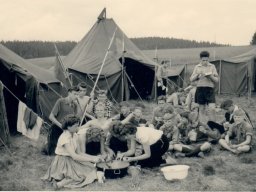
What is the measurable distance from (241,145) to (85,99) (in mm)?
2514

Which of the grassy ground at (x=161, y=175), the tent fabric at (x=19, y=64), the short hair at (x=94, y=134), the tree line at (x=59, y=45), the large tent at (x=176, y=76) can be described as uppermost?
the tree line at (x=59, y=45)

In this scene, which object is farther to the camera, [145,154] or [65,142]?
[145,154]

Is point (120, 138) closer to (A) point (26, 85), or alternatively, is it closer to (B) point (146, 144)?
(B) point (146, 144)

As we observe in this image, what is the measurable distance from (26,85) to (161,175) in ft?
11.7

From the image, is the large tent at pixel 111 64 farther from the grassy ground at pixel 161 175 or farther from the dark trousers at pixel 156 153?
the dark trousers at pixel 156 153

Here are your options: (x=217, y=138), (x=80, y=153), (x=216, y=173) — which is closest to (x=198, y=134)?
(x=217, y=138)

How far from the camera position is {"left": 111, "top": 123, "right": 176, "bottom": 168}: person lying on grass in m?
4.93

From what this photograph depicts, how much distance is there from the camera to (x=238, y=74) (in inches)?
595

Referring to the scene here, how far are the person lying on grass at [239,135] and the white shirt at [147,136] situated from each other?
4.96 ft

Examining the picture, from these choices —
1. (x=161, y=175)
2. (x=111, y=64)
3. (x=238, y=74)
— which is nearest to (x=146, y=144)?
(x=161, y=175)

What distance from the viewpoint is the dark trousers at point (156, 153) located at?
5301 mm

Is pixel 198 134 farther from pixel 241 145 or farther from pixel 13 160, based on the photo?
pixel 13 160

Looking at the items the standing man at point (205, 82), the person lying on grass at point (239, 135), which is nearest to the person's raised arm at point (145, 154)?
the person lying on grass at point (239, 135)

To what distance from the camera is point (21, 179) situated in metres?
5.15
